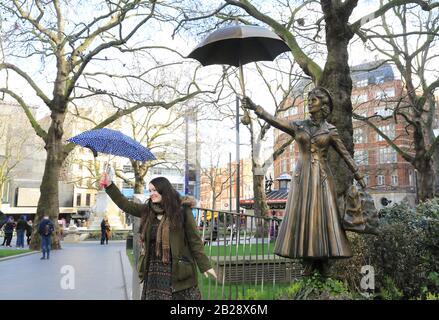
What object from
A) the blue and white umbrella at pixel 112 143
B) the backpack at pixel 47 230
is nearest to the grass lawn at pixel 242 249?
the blue and white umbrella at pixel 112 143

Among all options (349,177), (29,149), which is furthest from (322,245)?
(29,149)

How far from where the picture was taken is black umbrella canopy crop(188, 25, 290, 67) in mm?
5184

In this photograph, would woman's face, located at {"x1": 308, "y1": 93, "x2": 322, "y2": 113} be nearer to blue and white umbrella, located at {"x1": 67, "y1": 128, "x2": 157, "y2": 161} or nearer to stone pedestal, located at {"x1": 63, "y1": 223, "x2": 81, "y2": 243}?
blue and white umbrella, located at {"x1": 67, "y1": 128, "x2": 157, "y2": 161}

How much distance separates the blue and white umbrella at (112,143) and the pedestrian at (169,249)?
2.94 metres

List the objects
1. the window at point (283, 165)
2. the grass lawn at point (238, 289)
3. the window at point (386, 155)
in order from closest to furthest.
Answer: the grass lawn at point (238, 289) < the window at point (386, 155) < the window at point (283, 165)

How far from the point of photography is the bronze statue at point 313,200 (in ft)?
13.6

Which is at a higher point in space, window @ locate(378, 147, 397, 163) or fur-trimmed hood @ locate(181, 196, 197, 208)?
window @ locate(378, 147, 397, 163)

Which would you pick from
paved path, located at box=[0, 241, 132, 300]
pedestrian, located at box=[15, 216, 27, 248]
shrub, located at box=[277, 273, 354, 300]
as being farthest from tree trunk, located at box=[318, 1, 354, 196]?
pedestrian, located at box=[15, 216, 27, 248]

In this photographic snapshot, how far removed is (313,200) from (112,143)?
3.90m

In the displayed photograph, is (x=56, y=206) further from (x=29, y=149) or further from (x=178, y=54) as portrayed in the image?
(x=29, y=149)

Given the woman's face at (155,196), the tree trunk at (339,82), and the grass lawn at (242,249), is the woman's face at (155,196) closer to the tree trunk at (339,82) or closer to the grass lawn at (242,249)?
the grass lawn at (242,249)

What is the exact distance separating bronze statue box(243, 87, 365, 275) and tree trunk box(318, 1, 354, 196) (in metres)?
4.34

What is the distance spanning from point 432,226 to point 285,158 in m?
71.4

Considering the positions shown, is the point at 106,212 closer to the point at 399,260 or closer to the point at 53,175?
the point at 53,175
